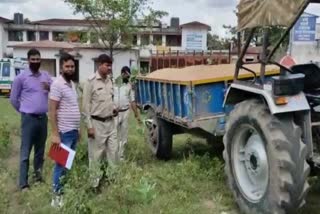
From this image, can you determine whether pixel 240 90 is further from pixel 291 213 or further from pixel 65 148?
pixel 65 148

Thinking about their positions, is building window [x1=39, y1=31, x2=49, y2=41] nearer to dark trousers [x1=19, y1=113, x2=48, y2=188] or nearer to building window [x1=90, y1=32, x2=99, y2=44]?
building window [x1=90, y1=32, x2=99, y2=44]

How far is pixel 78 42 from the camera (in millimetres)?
39000

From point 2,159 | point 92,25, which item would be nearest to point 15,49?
point 92,25

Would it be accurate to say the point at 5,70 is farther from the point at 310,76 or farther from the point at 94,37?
the point at 310,76

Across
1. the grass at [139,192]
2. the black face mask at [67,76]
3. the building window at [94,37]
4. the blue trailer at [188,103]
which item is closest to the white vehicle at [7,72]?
the building window at [94,37]

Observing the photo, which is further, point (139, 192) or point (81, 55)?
point (81, 55)

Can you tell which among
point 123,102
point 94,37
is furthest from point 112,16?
point 123,102

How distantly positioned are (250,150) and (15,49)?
4109 cm

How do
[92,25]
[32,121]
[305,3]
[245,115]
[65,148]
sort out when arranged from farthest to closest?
[92,25], [32,121], [65,148], [245,115], [305,3]

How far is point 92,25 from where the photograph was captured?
28734 millimetres

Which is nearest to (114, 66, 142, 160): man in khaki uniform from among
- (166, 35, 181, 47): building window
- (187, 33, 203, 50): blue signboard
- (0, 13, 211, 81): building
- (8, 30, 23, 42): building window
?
(0, 13, 211, 81): building

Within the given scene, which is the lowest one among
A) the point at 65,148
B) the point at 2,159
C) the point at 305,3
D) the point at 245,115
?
the point at 2,159

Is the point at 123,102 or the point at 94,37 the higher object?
the point at 94,37

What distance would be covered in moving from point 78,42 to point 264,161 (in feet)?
117
